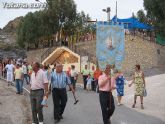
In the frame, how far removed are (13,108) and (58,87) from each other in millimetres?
4636

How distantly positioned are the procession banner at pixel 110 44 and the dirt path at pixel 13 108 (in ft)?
10.4

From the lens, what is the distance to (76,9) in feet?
179

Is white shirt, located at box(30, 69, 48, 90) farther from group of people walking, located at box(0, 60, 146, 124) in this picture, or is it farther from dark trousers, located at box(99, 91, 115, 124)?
dark trousers, located at box(99, 91, 115, 124)

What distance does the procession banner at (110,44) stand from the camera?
15.5 m

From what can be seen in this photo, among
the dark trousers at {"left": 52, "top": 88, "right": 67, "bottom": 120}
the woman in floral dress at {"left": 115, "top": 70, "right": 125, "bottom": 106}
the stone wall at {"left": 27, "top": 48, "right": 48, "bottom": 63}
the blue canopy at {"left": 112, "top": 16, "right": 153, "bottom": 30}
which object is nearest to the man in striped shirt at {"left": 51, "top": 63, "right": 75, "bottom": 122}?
the dark trousers at {"left": 52, "top": 88, "right": 67, "bottom": 120}

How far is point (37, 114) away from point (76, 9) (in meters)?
41.0

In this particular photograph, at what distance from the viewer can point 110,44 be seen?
613 inches

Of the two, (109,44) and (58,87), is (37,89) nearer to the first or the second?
(58,87)

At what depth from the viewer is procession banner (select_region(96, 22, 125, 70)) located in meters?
15.5

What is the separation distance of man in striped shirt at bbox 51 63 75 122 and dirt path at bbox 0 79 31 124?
0.99 meters

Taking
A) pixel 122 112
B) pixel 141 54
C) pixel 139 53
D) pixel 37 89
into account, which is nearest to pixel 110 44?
pixel 37 89

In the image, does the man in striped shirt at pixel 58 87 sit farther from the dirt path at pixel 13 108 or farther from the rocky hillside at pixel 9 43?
the rocky hillside at pixel 9 43

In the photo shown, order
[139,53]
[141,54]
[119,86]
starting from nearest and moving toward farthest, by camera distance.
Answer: [119,86] < [139,53] < [141,54]

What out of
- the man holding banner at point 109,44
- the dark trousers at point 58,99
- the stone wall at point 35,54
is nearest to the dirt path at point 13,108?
the dark trousers at point 58,99
